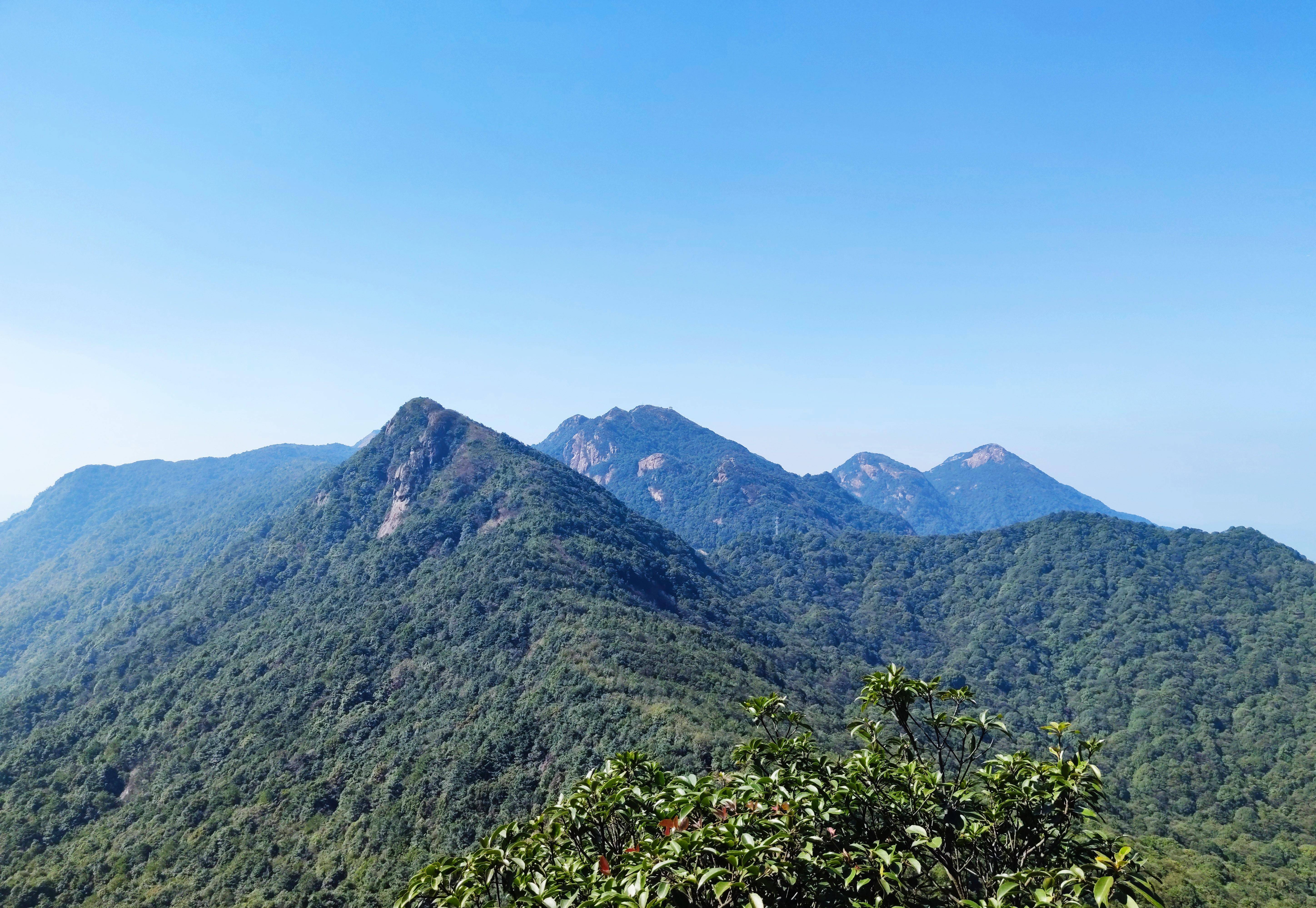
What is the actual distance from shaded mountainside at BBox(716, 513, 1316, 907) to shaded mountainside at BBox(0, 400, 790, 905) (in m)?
48.9

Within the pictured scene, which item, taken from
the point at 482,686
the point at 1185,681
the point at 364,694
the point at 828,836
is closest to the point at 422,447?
the point at 364,694

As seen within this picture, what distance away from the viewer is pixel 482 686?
10250 centimetres

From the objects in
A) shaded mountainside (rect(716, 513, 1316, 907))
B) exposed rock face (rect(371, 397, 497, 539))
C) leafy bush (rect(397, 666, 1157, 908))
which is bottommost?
shaded mountainside (rect(716, 513, 1316, 907))

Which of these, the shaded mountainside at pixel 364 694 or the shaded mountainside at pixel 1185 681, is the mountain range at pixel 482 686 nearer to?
the shaded mountainside at pixel 364 694

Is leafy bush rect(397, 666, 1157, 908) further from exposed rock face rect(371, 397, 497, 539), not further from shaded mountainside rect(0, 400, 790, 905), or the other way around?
exposed rock face rect(371, 397, 497, 539)

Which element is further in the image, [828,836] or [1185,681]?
[1185,681]

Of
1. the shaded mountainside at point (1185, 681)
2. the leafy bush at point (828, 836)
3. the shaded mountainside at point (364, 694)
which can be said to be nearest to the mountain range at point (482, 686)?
the shaded mountainside at point (364, 694)

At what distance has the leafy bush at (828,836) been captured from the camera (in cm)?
1187

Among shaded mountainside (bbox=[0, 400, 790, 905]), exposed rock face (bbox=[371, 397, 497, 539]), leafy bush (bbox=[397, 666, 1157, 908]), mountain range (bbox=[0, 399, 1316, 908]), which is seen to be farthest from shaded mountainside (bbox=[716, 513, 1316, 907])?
exposed rock face (bbox=[371, 397, 497, 539])

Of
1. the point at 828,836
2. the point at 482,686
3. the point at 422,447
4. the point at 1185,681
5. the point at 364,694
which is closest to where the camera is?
the point at 828,836

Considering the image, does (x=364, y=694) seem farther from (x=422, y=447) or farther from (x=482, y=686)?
(x=422, y=447)

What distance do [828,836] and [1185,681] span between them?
6817 inches

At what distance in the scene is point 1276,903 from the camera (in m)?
63.9

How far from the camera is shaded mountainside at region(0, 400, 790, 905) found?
250 ft
